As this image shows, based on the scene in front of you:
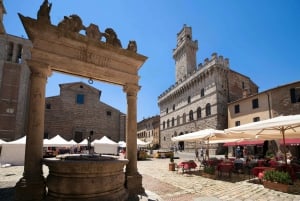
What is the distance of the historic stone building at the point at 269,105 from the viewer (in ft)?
66.4

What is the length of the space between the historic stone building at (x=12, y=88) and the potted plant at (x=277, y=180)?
30622 millimetres

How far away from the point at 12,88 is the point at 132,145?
29391 millimetres

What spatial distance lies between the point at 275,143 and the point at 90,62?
21937 mm

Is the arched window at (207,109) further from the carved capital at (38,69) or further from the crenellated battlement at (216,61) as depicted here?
the carved capital at (38,69)

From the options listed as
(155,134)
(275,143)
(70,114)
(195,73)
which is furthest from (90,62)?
(155,134)

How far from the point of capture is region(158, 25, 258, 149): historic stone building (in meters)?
29.9

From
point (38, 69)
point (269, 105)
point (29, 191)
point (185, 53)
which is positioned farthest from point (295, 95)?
point (185, 53)

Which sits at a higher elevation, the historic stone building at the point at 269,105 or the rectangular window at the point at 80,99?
the rectangular window at the point at 80,99

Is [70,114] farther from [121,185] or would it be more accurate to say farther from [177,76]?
[121,185]

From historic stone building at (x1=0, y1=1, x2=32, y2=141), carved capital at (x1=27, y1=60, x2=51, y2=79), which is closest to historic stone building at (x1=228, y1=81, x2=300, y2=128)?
carved capital at (x1=27, y1=60, x2=51, y2=79)

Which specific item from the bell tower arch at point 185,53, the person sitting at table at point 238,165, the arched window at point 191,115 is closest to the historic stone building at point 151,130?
the bell tower arch at point 185,53

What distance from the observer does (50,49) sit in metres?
5.62

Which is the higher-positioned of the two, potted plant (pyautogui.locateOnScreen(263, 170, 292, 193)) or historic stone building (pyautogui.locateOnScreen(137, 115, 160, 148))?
historic stone building (pyautogui.locateOnScreen(137, 115, 160, 148))

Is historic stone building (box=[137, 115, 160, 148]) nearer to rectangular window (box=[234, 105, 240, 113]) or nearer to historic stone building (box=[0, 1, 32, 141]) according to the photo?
rectangular window (box=[234, 105, 240, 113])
